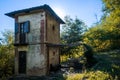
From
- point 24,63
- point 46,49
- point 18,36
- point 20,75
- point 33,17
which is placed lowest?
point 20,75

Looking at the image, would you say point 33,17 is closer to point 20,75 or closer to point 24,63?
point 24,63

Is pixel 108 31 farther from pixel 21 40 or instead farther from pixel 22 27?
pixel 21 40

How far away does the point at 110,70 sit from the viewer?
1499 cm

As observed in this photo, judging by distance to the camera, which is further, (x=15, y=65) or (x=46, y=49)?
(x=15, y=65)

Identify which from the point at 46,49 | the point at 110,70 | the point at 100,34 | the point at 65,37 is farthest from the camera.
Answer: the point at 65,37

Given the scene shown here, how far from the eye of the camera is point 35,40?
20.3m

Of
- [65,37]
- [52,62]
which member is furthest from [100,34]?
[65,37]

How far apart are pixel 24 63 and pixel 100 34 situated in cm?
1075

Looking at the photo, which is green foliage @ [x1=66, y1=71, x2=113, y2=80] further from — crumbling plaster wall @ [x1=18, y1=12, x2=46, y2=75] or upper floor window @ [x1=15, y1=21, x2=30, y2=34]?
upper floor window @ [x1=15, y1=21, x2=30, y2=34]

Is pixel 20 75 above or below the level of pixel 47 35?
below

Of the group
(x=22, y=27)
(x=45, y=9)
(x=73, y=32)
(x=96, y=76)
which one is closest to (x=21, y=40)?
(x=22, y=27)

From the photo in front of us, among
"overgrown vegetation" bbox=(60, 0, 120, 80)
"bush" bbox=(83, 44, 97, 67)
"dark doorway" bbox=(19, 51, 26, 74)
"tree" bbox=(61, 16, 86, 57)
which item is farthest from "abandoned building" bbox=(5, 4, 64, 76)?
"tree" bbox=(61, 16, 86, 57)

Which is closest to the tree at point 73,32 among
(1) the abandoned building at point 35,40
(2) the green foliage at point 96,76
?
(1) the abandoned building at point 35,40

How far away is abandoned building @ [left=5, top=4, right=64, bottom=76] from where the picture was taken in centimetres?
1989
